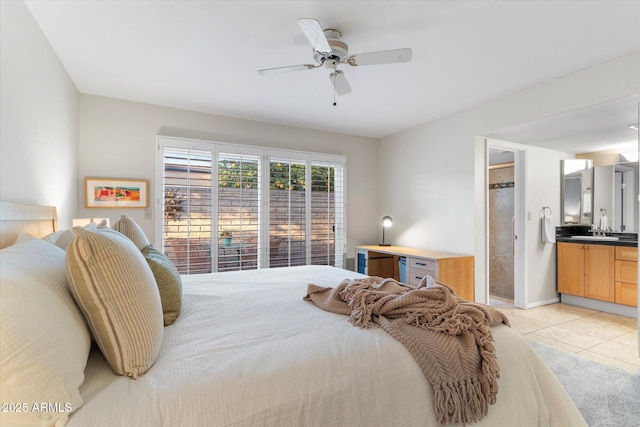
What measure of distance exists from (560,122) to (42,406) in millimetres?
4158

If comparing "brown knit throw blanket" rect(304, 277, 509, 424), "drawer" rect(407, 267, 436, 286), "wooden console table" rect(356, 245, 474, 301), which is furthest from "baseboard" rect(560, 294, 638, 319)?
"brown knit throw blanket" rect(304, 277, 509, 424)

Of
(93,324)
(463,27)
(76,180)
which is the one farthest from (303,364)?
(76,180)

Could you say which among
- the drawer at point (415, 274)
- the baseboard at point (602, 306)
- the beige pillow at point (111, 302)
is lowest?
the baseboard at point (602, 306)

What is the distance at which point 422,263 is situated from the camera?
11.9 feet

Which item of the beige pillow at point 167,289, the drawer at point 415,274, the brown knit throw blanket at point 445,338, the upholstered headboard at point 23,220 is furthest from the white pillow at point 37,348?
the drawer at point 415,274

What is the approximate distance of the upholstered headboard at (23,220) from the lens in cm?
148

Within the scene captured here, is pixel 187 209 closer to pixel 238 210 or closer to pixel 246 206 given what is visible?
pixel 238 210

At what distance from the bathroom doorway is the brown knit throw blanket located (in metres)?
3.81

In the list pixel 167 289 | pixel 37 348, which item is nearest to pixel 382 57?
pixel 167 289

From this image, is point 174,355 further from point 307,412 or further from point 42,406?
point 307,412

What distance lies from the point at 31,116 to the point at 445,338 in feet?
8.64

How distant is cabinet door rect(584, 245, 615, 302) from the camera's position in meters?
3.91

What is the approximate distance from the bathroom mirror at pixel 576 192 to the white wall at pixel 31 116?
5.95 meters

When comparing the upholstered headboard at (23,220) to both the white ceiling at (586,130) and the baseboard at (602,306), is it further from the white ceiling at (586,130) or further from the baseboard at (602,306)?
the baseboard at (602,306)
